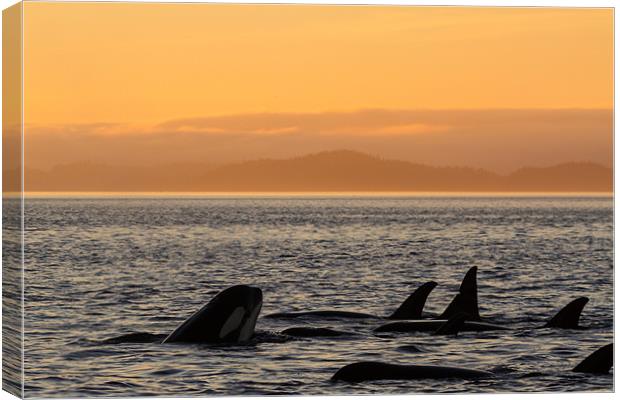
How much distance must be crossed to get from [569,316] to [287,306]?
5.42 meters

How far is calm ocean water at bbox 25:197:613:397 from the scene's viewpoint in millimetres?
25672

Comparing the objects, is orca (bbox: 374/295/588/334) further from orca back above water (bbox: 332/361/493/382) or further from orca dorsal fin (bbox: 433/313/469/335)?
orca back above water (bbox: 332/361/493/382)

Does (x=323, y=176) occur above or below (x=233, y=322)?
above

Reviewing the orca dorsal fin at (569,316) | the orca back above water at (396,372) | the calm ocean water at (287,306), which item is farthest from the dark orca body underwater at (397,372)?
the orca dorsal fin at (569,316)

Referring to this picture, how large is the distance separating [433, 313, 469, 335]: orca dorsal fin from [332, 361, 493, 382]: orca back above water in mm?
2051

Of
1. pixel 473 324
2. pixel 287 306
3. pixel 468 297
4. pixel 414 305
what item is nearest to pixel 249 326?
pixel 287 306

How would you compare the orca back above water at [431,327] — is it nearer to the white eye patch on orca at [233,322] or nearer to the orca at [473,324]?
the orca at [473,324]

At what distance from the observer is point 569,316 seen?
94.6 ft

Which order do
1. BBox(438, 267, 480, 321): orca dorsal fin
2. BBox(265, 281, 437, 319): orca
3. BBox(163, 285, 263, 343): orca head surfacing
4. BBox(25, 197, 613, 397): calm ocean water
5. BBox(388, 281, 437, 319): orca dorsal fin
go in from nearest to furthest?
1. BBox(25, 197, 613, 397): calm ocean water
2. BBox(163, 285, 263, 343): orca head surfacing
3. BBox(265, 281, 437, 319): orca
4. BBox(438, 267, 480, 321): orca dorsal fin
5. BBox(388, 281, 437, 319): orca dorsal fin

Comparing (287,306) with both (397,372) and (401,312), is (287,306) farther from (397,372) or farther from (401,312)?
(397,372)

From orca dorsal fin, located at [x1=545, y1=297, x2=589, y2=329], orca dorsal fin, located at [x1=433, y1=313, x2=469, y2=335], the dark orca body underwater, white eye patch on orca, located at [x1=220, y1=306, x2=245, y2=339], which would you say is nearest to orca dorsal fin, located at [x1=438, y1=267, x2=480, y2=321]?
orca dorsal fin, located at [x1=433, y1=313, x2=469, y2=335]

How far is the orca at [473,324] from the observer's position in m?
28.5

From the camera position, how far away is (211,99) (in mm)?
28172

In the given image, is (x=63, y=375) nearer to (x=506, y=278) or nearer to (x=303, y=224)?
(x=506, y=278)
